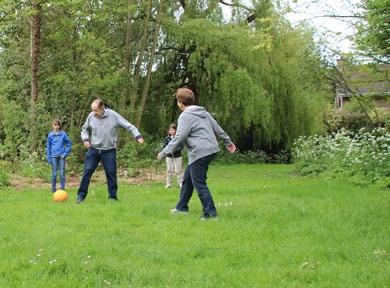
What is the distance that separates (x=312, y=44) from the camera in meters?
23.5

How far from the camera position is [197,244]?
6.40 metres

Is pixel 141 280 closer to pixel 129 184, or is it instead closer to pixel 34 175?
pixel 129 184

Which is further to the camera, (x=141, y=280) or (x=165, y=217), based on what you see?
(x=165, y=217)

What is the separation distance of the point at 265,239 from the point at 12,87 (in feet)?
51.2

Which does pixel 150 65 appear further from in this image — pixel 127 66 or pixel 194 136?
pixel 194 136

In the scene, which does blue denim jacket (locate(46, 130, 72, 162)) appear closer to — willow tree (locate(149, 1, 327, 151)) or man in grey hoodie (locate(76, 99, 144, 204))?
man in grey hoodie (locate(76, 99, 144, 204))

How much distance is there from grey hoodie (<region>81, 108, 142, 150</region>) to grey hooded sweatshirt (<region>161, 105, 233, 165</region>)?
2.23m

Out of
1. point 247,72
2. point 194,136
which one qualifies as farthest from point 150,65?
point 194,136

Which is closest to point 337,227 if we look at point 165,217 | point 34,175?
point 165,217

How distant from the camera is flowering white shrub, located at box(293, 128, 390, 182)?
45.5 ft

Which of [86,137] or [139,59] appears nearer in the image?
[86,137]

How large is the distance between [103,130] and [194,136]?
8.73ft

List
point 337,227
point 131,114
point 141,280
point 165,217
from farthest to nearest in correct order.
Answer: point 131,114, point 165,217, point 337,227, point 141,280

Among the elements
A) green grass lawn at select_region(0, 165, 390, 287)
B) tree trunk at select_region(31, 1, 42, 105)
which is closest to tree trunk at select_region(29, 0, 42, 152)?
tree trunk at select_region(31, 1, 42, 105)
